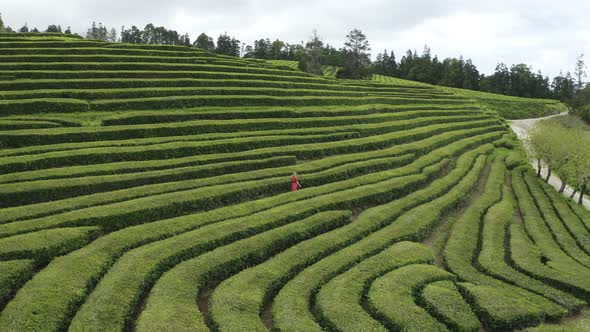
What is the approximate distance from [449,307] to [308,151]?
17.1 metres

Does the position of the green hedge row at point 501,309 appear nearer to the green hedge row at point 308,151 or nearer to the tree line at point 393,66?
the green hedge row at point 308,151

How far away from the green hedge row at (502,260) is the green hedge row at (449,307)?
3164 millimetres

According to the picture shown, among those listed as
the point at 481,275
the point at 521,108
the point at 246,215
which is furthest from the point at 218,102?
the point at 521,108

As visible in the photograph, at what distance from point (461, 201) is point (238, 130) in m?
16.3

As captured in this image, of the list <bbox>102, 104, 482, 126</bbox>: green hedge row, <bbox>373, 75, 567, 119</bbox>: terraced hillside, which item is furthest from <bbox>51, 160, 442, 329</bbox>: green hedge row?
<bbox>373, 75, 567, 119</bbox>: terraced hillside

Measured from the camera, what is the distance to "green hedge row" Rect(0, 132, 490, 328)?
Result: 423 inches

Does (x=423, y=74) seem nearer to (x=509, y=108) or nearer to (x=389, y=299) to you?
(x=509, y=108)

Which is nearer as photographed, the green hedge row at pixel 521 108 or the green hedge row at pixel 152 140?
the green hedge row at pixel 152 140

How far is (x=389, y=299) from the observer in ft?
42.7

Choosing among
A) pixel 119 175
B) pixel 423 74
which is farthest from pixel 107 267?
pixel 423 74

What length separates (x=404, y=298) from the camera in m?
13.2

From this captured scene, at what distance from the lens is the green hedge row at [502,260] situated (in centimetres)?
1502

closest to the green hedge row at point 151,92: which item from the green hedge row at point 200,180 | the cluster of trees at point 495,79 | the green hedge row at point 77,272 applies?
the green hedge row at point 200,180

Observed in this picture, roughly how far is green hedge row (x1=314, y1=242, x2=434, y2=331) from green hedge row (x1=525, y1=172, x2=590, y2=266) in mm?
7830
